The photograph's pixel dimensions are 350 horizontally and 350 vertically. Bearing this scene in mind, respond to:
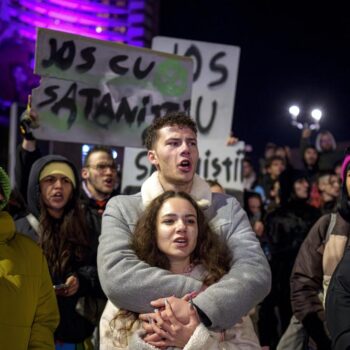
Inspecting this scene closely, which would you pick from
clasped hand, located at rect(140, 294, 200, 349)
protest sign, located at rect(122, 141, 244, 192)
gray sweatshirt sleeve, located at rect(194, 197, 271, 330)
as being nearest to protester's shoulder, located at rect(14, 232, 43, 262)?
clasped hand, located at rect(140, 294, 200, 349)

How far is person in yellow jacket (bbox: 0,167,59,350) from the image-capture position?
7.86 ft

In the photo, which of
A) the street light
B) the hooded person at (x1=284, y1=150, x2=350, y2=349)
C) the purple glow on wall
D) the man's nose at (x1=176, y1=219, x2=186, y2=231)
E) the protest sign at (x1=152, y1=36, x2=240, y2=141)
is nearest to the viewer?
the man's nose at (x1=176, y1=219, x2=186, y2=231)

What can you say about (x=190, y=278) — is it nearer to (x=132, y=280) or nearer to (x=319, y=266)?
(x=132, y=280)

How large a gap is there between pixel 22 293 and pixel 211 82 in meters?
3.01

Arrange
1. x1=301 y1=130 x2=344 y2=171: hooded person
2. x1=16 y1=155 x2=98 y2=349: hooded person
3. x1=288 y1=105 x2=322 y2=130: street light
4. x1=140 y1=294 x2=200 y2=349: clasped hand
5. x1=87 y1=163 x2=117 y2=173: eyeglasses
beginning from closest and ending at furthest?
1. x1=140 y1=294 x2=200 y2=349: clasped hand
2. x1=16 y1=155 x2=98 y2=349: hooded person
3. x1=87 y1=163 x2=117 y2=173: eyeglasses
4. x1=301 y1=130 x2=344 y2=171: hooded person
5. x1=288 y1=105 x2=322 y2=130: street light

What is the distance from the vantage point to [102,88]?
4.57 metres

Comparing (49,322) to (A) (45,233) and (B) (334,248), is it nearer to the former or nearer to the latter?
(A) (45,233)

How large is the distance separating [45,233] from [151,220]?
40.5 inches

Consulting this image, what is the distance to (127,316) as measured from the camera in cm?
252

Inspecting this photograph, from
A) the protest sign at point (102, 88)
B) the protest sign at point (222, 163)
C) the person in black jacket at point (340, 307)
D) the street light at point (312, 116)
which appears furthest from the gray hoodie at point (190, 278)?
the street light at point (312, 116)

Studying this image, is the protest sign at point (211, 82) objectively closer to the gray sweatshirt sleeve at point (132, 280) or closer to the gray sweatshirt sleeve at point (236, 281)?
the gray sweatshirt sleeve at point (236, 281)

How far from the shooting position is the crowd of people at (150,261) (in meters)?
2.39

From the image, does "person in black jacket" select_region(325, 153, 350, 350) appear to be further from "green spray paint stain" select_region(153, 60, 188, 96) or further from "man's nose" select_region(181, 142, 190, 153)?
"green spray paint stain" select_region(153, 60, 188, 96)

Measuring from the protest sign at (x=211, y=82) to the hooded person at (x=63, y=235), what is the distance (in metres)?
1.55
